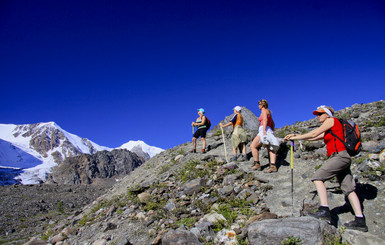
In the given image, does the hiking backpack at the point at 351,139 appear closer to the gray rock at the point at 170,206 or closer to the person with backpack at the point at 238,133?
the gray rock at the point at 170,206

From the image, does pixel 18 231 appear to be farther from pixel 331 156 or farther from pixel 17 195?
pixel 331 156

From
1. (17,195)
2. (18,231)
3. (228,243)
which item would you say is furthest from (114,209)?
(17,195)

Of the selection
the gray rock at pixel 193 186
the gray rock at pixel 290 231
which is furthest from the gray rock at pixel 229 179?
the gray rock at pixel 290 231

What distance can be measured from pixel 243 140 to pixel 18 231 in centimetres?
2643

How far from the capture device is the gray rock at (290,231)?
471cm

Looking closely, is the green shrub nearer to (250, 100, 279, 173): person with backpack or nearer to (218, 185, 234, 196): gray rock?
(218, 185, 234, 196): gray rock

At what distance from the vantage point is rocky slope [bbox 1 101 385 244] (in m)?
5.13

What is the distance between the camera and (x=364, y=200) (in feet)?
20.7

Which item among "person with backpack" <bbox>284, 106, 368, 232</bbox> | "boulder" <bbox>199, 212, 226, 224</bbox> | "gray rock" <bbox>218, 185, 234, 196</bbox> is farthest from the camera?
"gray rock" <bbox>218, 185, 234, 196</bbox>

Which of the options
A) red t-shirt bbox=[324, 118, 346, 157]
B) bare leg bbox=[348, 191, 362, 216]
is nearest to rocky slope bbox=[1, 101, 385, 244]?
bare leg bbox=[348, 191, 362, 216]

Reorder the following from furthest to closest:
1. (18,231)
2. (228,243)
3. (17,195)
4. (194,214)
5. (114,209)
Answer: (17,195), (18,231), (114,209), (194,214), (228,243)

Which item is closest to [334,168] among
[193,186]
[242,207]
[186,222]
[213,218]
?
[242,207]

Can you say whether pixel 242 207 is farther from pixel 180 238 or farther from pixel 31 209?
pixel 31 209

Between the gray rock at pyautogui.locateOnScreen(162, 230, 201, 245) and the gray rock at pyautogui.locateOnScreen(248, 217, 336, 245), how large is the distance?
4.53 feet
